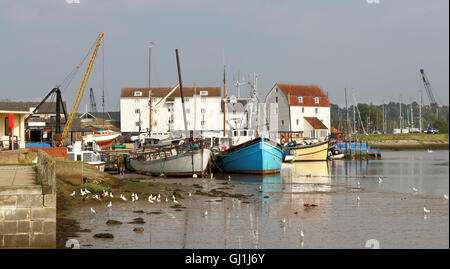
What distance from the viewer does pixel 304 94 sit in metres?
100

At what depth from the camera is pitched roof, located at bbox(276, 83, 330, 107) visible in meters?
97.4

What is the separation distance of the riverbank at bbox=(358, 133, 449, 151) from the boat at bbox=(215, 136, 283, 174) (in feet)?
245

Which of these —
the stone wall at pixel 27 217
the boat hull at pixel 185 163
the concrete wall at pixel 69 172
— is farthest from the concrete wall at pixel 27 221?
the boat hull at pixel 185 163

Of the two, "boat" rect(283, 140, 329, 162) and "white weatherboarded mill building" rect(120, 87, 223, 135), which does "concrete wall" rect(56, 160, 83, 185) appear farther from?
"white weatherboarded mill building" rect(120, 87, 223, 135)

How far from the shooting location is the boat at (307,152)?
73062mm

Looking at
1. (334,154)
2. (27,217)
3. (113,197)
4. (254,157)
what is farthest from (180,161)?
(334,154)

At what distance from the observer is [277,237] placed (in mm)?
20719

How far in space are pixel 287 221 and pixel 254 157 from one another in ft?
83.9

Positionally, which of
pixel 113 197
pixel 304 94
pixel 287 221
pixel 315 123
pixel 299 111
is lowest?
pixel 287 221

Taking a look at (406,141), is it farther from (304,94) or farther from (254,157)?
(254,157)
